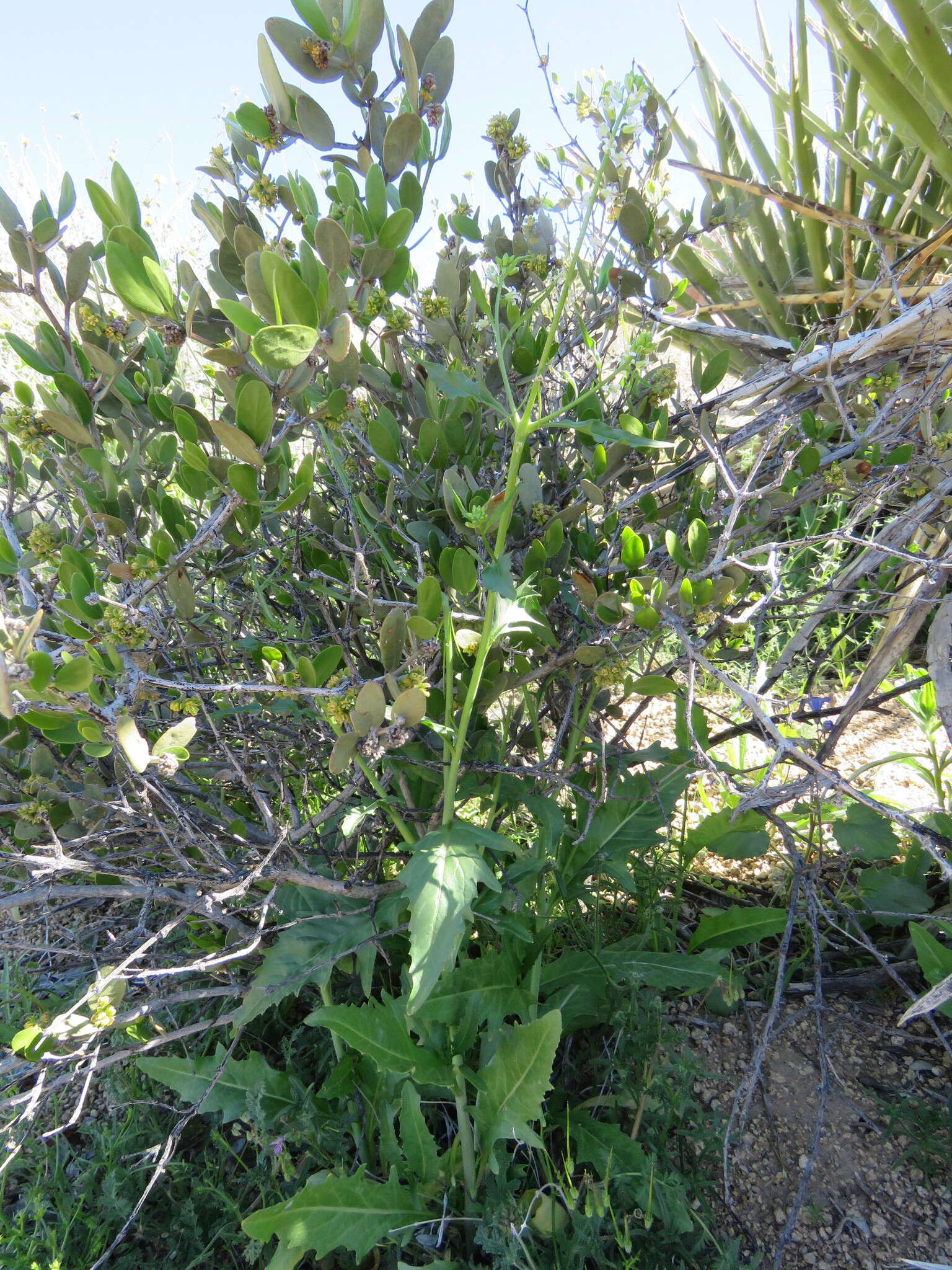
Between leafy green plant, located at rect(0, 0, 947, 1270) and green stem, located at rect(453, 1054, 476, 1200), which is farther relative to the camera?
green stem, located at rect(453, 1054, 476, 1200)

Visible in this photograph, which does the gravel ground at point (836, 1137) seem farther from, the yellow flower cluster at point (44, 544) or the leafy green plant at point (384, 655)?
the yellow flower cluster at point (44, 544)

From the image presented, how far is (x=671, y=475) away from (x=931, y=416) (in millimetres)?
487

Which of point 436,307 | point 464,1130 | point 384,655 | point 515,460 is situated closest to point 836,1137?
point 464,1130

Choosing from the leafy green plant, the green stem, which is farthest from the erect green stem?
the green stem

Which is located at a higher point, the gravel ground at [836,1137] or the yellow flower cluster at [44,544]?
the yellow flower cluster at [44,544]

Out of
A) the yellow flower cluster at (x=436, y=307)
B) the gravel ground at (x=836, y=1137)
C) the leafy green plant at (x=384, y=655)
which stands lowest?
the gravel ground at (x=836, y=1137)

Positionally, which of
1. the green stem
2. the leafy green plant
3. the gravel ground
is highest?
the leafy green plant

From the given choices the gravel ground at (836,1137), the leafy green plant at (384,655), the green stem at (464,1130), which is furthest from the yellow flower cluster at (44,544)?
the gravel ground at (836,1137)

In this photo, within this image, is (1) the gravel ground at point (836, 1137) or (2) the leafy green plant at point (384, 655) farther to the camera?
(1) the gravel ground at point (836, 1137)

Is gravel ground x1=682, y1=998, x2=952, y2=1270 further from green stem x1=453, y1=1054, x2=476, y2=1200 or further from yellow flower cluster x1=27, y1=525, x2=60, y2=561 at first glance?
yellow flower cluster x1=27, y1=525, x2=60, y2=561

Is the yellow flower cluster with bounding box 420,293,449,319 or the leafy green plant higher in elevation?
the yellow flower cluster with bounding box 420,293,449,319

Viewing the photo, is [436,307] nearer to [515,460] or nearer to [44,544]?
[515,460]

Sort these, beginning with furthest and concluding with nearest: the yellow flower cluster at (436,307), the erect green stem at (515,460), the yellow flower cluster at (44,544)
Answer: the yellow flower cluster at (436,307), the yellow flower cluster at (44,544), the erect green stem at (515,460)

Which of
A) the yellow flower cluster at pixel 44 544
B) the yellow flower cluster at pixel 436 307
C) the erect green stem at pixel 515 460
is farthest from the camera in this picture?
the yellow flower cluster at pixel 436 307
